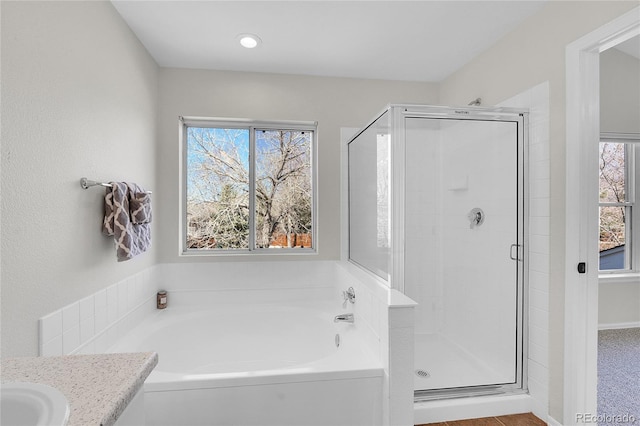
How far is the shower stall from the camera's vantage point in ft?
6.51

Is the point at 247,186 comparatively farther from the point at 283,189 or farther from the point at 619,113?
the point at 619,113

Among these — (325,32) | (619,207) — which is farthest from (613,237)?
(325,32)

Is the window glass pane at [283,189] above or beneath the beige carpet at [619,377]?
above

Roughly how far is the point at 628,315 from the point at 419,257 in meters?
2.78

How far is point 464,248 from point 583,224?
2.51ft

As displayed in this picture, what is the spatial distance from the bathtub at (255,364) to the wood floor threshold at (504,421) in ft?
1.79

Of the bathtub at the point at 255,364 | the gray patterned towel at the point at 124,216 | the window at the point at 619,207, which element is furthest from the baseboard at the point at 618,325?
the gray patterned towel at the point at 124,216

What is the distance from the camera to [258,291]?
282 centimetres

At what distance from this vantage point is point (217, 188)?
2889mm

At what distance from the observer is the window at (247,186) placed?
2.87m

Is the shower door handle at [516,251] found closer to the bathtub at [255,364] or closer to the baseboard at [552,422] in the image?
the baseboard at [552,422]

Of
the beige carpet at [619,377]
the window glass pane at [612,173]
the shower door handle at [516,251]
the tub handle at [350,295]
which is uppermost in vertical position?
the window glass pane at [612,173]

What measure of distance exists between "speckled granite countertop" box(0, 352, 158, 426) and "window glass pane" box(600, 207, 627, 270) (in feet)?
14.1

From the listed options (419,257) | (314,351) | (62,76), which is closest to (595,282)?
(419,257)
